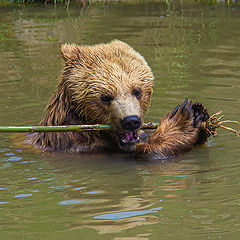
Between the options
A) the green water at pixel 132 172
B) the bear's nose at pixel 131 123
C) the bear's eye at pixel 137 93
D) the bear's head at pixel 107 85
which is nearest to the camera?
the green water at pixel 132 172

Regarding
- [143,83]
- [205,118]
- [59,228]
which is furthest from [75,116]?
[59,228]

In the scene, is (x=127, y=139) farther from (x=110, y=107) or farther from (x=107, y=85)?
(x=107, y=85)

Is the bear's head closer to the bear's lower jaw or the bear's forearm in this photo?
the bear's lower jaw

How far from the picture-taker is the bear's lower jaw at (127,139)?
631 centimetres

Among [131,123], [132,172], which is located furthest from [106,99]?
[132,172]

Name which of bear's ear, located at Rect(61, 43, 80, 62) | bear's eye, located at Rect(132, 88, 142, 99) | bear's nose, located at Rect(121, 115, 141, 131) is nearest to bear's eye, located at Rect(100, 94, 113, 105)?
bear's eye, located at Rect(132, 88, 142, 99)

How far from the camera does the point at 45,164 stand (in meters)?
6.56

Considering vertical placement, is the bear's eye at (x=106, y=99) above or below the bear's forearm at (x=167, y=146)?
Answer: above

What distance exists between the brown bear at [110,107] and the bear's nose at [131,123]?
0.30 feet

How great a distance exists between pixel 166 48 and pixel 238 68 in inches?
93.6

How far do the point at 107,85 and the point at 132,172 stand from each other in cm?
103

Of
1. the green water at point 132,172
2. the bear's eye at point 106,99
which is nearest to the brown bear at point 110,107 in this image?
the bear's eye at point 106,99

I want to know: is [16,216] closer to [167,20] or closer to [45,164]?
[45,164]

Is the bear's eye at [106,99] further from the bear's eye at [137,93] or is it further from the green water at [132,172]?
the green water at [132,172]
